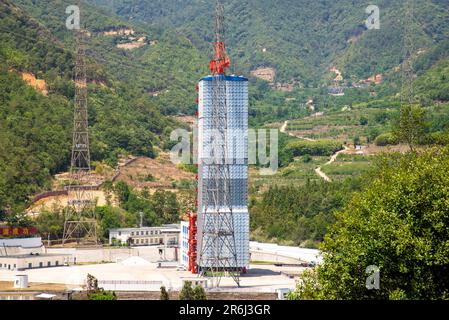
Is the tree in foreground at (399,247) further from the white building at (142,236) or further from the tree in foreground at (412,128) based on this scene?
the white building at (142,236)

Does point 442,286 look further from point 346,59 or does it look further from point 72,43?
point 346,59

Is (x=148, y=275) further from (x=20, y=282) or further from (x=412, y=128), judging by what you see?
(x=412, y=128)

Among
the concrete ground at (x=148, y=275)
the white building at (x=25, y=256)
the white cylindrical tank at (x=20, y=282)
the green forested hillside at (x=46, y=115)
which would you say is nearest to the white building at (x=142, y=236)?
the green forested hillside at (x=46, y=115)

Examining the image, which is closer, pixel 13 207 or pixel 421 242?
pixel 421 242

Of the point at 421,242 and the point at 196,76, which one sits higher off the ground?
the point at 196,76

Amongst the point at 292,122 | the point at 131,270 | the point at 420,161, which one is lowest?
the point at 131,270

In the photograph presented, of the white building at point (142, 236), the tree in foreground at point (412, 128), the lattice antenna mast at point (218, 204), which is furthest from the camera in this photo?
the white building at point (142, 236)
